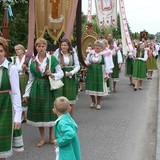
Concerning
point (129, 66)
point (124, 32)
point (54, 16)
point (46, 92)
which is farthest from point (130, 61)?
point (46, 92)

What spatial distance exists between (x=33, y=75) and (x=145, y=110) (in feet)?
13.9

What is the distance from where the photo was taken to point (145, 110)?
9.82 meters

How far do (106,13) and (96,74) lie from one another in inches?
255

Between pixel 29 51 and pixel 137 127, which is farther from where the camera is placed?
pixel 137 127

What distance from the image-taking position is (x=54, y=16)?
312 inches

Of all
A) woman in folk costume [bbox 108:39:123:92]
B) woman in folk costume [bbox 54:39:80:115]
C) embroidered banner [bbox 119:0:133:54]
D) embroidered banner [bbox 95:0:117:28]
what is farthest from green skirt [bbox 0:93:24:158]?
embroidered banner [bbox 95:0:117:28]

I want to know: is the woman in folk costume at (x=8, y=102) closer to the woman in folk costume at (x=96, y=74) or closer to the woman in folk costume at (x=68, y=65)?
the woman in folk costume at (x=68, y=65)

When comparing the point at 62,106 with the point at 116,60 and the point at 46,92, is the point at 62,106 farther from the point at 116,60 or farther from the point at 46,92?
the point at 116,60

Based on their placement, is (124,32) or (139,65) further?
(124,32)

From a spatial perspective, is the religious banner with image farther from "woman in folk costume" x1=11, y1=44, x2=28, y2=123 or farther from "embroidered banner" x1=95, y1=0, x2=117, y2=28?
"embroidered banner" x1=95, y1=0, x2=117, y2=28

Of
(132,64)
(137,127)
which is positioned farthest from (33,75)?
(132,64)

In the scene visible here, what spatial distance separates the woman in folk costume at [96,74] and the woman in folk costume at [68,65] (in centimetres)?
178

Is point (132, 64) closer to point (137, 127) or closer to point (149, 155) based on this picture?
point (137, 127)

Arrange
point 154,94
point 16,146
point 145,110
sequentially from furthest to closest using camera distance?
point 154,94 → point 145,110 → point 16,146
